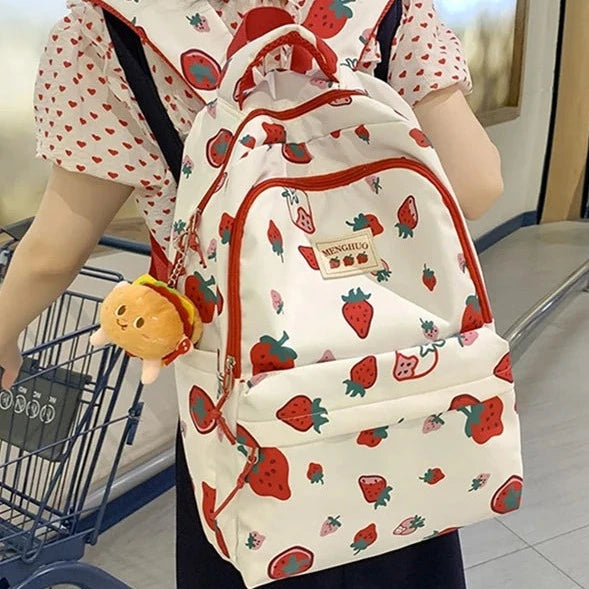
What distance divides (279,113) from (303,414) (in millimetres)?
247

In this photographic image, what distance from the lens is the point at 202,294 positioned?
2.33ft

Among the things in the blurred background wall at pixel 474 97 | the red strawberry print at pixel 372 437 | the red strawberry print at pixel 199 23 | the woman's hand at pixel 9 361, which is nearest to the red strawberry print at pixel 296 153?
the red strawberry print at pixel 199 23

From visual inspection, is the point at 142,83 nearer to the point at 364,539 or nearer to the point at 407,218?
the point at 407,218

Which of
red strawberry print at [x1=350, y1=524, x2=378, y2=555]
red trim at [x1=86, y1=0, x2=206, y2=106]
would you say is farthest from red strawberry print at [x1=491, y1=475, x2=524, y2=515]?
red trim at [x1=86, y1=0, x2=206, y2=106]

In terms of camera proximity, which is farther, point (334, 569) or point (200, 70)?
point (334, 569)

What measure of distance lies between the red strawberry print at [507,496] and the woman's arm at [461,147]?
10.3 inches

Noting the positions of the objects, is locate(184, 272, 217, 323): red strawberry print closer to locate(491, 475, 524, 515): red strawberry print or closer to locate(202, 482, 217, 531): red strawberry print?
locate(202, 482, 217, 531): red strawberry print

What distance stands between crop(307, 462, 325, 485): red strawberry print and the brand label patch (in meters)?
0.16

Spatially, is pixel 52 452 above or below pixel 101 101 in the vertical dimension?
below

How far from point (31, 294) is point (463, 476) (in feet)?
→ 1.40

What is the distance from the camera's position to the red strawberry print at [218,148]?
0.68m

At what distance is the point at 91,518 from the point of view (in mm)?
1712

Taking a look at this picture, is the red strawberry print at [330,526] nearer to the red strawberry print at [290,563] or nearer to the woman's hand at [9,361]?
the red strawberry print at [290,563]

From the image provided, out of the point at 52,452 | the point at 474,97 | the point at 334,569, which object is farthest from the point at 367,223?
the point at 474,97
